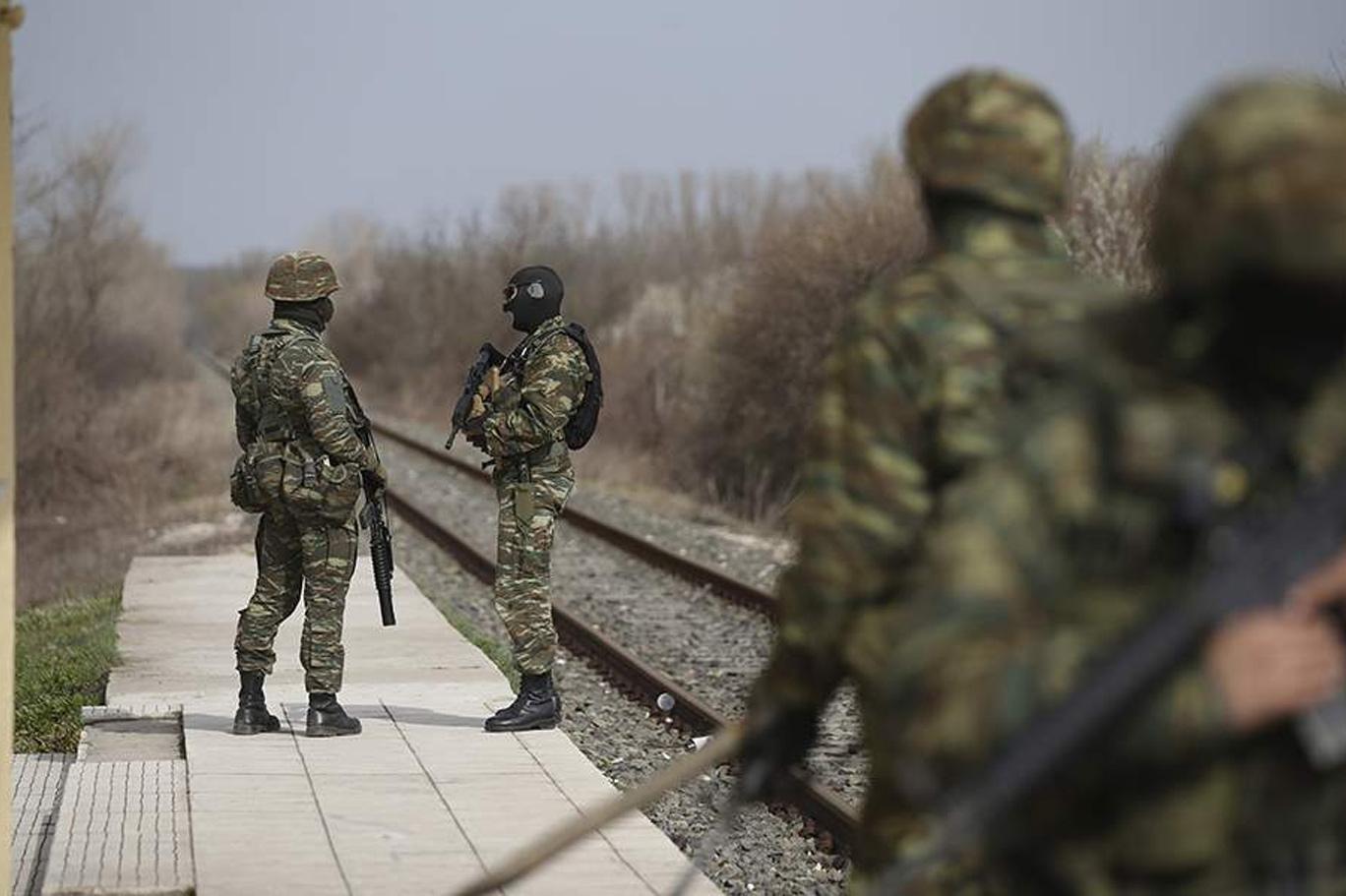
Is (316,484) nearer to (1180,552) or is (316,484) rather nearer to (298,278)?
(298,278)

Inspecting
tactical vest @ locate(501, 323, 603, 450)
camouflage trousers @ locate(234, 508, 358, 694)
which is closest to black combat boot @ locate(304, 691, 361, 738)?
camouflage trousers @ locate(234, 508, 358, 694)

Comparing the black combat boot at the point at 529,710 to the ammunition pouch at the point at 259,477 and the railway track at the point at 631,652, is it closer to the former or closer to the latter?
the railway track at the point at 631,652

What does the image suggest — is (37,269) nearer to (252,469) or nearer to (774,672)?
(252,469)

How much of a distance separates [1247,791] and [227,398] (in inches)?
2173

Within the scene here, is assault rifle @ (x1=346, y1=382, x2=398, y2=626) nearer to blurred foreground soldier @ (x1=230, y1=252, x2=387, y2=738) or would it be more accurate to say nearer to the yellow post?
blurred foreground soldier @ (x1=230, y1=252, x2=387, y2=738)

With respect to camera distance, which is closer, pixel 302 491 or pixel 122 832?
pixel 122 832

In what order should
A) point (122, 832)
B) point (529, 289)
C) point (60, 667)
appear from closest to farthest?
point (122, 832) < point (529, 289) < point (60, 667)

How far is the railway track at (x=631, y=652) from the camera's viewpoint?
31.4ft

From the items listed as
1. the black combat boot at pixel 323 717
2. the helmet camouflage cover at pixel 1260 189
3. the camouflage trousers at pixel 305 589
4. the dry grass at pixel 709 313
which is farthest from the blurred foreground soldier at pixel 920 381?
the dry grass at pixel 709 313

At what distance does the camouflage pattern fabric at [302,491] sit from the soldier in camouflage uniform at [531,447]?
65cm

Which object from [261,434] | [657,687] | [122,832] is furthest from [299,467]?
[657,687]

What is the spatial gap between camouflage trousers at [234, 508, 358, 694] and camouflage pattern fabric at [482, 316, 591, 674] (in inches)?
29.1

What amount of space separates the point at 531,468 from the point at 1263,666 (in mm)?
7880

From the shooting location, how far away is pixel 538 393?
10234mm
